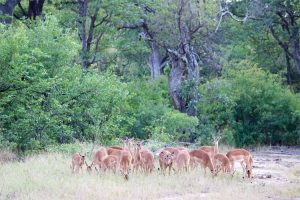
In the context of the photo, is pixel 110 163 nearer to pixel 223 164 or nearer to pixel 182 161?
pixel 182 161

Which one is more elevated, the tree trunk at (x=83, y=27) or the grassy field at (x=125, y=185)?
the tree trunk at (x=83, y=27)

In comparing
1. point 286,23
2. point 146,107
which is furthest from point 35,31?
point 286,23

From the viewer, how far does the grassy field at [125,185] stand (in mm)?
14383

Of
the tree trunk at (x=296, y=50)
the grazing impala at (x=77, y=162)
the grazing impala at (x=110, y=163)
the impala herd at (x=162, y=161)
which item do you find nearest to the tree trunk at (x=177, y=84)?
the tree trunk at (x=296, y=50)

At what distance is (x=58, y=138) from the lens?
2345cm

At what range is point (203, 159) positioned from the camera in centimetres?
1791

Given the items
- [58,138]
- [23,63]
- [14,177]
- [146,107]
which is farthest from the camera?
[146,107]

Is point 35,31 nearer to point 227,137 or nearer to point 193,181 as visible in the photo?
point 193,181

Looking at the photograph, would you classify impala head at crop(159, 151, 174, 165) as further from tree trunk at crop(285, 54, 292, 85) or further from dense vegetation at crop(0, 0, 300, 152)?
tree trunk at crop(285, 54, 292, 85)

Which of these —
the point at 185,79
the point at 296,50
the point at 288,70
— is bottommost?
the point at 185,79

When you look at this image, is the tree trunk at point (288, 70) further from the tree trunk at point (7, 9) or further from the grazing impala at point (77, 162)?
the grazing impala at point (77, 162)

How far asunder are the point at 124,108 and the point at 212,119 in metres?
7.04

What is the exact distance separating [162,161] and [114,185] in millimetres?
2818

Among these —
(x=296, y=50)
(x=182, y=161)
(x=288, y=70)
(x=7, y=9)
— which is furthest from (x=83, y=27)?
(x=288, y=70)
